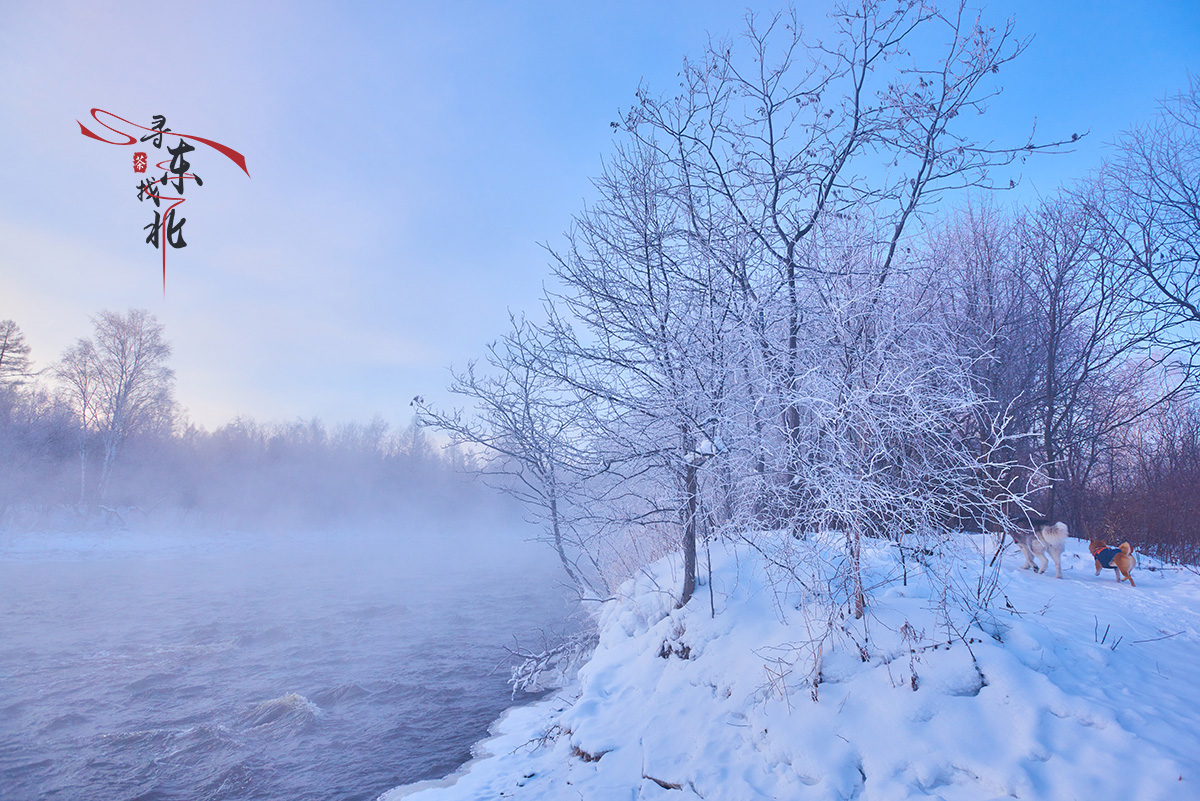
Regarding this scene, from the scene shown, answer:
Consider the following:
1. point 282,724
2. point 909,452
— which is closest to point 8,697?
point 282,724

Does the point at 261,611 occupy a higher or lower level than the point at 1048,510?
lower

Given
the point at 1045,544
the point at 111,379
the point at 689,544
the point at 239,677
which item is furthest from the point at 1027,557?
the point at 111,379

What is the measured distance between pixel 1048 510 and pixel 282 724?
47.8 feet

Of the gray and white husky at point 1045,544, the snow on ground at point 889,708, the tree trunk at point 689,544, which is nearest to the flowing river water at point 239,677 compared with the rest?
the snow on ground at point 889,708

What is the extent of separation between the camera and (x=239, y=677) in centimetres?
909

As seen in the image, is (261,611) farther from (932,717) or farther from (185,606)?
(932,717)

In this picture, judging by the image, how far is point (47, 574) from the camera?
1691 cm

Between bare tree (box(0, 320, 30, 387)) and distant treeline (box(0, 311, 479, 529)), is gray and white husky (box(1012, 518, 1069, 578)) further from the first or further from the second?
bare tree (box(0, 320, 30, 387))

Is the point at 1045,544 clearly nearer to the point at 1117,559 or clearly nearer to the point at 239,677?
the point at 1117,559

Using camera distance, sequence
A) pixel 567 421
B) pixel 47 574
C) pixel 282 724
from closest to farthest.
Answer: pixel 567 421 < pixel 282 724 < pixel 47 574


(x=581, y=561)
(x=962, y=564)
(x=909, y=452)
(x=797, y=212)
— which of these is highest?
(x=797, y=212)

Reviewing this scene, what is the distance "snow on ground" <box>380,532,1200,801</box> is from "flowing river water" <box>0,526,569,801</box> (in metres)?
1.93

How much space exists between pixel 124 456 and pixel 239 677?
78.1 feet

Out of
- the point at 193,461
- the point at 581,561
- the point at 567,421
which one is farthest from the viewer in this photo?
the point at 193,461
